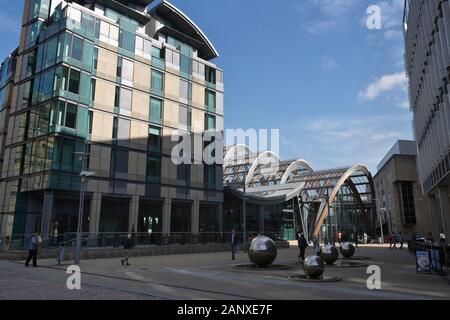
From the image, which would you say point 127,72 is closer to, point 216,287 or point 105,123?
point 105,123

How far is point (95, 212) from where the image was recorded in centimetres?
3550

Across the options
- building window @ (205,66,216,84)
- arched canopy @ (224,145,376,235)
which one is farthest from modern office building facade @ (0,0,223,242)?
arched canopy @ (224,145,376,235)

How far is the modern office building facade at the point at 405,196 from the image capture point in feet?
252

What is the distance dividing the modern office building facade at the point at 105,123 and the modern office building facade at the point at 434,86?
A: 24.3 meters

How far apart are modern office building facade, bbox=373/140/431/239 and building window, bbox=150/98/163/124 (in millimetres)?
50913

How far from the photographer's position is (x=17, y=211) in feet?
116

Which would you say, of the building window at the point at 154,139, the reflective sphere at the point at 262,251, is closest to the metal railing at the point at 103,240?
the building window at the point at 154,139

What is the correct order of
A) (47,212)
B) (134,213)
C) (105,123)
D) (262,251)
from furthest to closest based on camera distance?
(134,213) → (105,123) → (47,212) → (262,251)

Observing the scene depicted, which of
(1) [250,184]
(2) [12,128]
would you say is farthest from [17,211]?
(1) [250,184]

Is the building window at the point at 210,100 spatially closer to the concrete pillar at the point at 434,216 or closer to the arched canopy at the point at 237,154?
the concrete pillar at the point at 434,216

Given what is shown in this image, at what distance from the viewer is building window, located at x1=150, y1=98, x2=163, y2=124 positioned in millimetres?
42562

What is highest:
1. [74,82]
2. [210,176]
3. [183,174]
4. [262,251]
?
[74,82]

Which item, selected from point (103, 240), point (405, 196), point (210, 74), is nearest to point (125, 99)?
point (210, 74)

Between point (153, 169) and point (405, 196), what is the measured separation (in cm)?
5945
